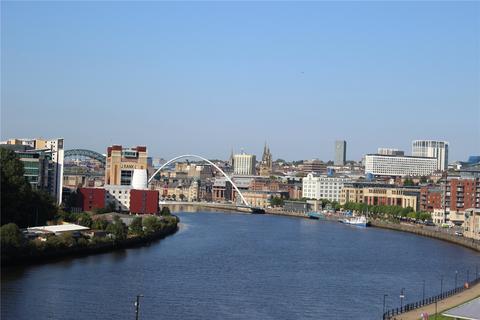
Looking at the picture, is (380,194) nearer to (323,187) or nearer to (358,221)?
(323,187)

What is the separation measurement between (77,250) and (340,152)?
83178 millimetres

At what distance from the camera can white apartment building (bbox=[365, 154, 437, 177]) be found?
259 feet

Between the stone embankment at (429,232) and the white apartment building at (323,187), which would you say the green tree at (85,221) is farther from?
the white apartment building at (323,187)

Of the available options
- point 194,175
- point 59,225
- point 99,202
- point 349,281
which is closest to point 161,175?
point 194,175

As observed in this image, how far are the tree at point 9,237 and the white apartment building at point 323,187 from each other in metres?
38.0

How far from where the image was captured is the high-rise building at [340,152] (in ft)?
331

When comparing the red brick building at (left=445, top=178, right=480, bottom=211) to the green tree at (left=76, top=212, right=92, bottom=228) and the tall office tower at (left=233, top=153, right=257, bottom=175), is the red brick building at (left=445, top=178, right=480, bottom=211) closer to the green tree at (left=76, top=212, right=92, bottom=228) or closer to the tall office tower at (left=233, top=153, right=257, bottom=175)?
the green tree at (left=76, top=212, right=92, bottom=228)

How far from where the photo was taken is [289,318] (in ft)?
42.2

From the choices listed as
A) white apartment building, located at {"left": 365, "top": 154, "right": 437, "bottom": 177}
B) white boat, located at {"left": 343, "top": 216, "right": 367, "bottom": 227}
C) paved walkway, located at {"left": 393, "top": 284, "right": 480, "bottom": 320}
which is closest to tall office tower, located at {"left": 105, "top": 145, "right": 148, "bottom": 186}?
white boat, located at {"left": 343, "top": 216, "right": 367, "bottom": 227}

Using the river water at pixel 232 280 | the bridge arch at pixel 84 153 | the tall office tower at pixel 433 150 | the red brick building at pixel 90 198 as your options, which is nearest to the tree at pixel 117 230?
the river water at pixel 232 280

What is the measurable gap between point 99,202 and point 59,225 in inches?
409

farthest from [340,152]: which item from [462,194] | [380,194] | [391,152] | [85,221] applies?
[85,221]

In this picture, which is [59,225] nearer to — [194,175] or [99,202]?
[99,202]

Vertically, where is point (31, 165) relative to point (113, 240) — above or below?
above
